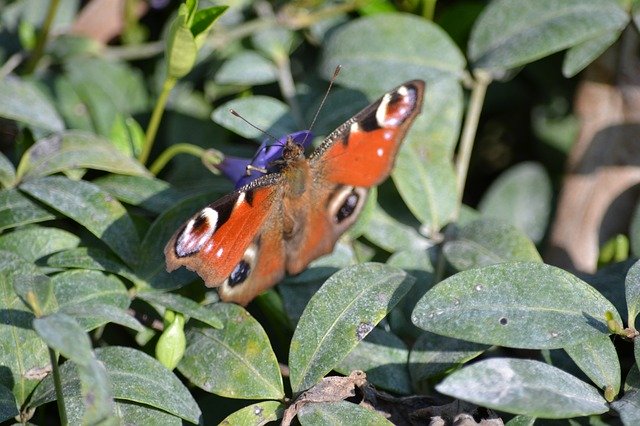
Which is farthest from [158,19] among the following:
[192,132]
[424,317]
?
[424,317]

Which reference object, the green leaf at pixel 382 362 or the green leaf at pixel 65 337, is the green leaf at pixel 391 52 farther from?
the green leaf at pixel 65 337

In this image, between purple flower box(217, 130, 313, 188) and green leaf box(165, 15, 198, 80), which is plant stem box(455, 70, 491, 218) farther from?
green leaf box(165, 15, 198, 80)

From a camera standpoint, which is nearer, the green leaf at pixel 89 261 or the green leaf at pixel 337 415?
the green leaf at pixel 337 415

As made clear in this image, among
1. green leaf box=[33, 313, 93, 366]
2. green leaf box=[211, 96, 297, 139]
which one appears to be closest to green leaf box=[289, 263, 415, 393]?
green leaf box=[33, 313, 93, 366]

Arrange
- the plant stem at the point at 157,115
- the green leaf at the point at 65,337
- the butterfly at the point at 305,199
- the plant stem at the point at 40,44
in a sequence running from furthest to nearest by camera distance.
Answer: the plant stem at the point at 40,44, the plant stem at the point at 157,115, the butterfly at the point at 305,199, the green leaf at the point at 65,337

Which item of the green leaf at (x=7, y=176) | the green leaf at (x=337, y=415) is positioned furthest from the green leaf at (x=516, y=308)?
the green leaf at (x=7, y=176)
